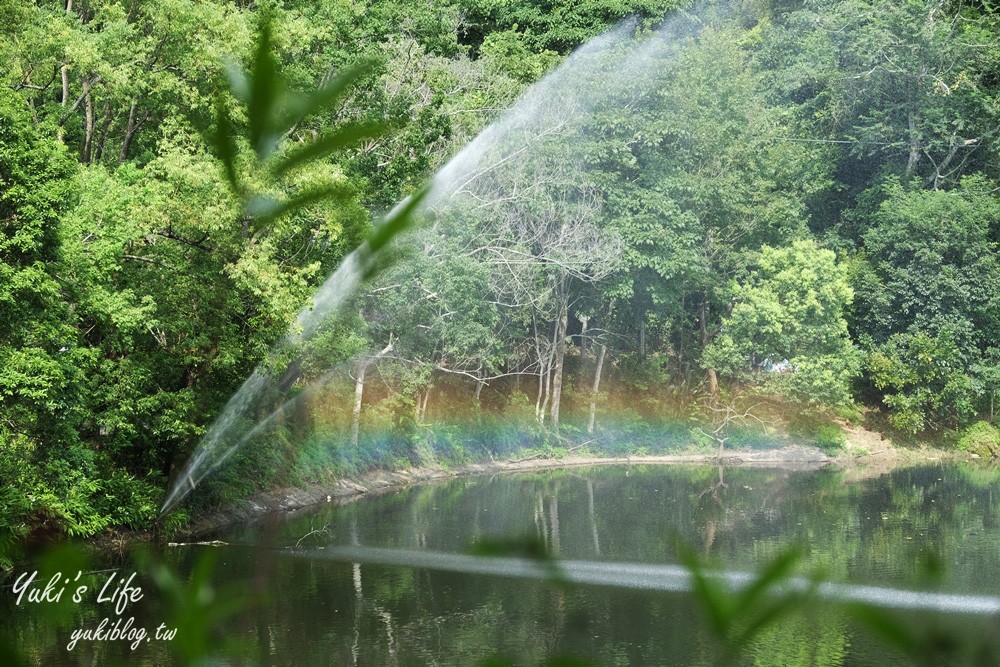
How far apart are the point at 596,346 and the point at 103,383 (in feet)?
56.5

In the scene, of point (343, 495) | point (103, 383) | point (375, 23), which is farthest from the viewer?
point (343, 495)

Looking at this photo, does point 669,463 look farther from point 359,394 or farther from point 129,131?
point 129,131

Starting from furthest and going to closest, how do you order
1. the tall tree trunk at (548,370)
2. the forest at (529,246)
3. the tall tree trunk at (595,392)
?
the tall tree trunk at (595,392), the tall tree trunk at (548,370), the forest at (529,246)

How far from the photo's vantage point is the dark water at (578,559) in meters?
9.70

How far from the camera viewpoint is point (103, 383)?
44.0ft

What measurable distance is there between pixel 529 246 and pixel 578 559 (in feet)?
35.9

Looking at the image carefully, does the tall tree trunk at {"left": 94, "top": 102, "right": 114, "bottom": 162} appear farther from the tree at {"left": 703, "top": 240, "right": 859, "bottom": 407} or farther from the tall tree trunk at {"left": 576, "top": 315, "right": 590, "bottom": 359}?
the tree at {"left": 703, "top": 240, "right": 859, "bottom": 407}

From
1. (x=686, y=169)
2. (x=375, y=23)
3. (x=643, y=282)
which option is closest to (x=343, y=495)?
(x=375, y=23)

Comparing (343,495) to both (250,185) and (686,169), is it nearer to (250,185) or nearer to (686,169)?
(686,169)

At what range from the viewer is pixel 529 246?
24.2 metres

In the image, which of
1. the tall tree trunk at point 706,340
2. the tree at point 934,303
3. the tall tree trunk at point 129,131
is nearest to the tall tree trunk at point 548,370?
the tall tree trunk at point 706,340

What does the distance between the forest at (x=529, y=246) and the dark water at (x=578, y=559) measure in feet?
6.44

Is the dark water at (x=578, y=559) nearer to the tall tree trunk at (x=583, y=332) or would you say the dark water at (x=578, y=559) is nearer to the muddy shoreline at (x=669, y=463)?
the muddy shoreline at (x=669, y=463)

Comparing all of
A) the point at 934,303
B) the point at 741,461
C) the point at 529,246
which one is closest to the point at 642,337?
the point at 741,461
